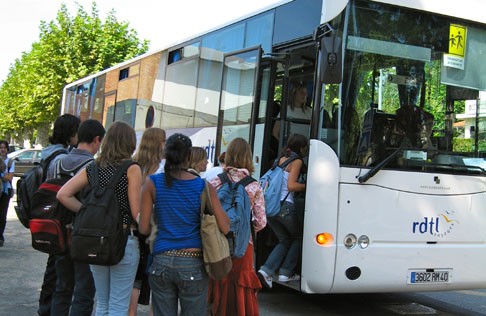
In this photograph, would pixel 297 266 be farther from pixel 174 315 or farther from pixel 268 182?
pixel 174 315

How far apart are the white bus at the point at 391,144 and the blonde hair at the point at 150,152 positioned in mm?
1584

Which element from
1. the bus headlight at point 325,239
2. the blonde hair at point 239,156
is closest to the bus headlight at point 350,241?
the bus headlight at point 325,239

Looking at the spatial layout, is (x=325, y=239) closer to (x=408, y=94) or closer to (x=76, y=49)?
(x=408, y=94)

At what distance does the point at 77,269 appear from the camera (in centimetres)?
435

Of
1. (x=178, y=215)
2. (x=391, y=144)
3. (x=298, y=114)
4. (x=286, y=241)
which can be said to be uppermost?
(x=298, y=114)

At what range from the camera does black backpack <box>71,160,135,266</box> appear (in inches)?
144

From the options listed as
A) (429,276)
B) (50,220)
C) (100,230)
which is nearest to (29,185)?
(50,220)

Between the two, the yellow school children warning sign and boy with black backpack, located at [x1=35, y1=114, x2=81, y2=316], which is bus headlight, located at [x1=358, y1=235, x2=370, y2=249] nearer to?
the yellow school children warning sign

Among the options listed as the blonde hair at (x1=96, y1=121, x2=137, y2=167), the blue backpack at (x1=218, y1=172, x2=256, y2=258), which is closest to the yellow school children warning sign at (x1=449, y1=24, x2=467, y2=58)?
the blue backpack at (x1=218, y1=172, x2=256, y2=258)

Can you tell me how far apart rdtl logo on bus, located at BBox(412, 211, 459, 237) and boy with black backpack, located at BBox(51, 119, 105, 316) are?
10.4 feet

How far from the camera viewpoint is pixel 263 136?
22.0ft

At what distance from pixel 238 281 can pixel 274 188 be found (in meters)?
1.45

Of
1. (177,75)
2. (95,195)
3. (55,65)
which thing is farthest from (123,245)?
(55,65)

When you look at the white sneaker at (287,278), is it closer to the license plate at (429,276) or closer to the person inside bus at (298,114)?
the license plate at (429,276)
